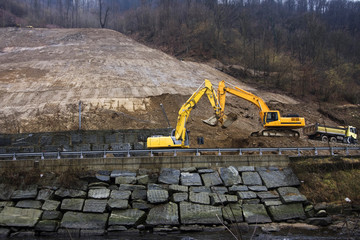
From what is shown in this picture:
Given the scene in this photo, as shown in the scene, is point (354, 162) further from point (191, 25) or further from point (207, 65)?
point (191, 25)

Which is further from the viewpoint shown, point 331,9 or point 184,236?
point 331,9

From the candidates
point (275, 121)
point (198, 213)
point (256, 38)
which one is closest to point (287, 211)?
point (198, 213)

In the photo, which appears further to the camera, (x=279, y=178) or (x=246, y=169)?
(x=246, y=169)

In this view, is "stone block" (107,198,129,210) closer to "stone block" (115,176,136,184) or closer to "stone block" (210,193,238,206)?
"stone block" (115,176,136,184)

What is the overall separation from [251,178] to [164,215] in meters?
5.35

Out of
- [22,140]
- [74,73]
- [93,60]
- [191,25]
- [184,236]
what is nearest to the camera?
[184,236]

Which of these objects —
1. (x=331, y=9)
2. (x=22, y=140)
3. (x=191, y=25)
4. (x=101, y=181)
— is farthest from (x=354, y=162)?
(x=331, y=9)

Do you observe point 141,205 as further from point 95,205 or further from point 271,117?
point 271,117

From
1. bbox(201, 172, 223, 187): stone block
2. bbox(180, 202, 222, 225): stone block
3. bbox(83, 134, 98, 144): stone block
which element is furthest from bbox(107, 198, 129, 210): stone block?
bbox(83, 134, 98, 144): stone block

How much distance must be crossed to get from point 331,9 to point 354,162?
324 feet

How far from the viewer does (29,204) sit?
14930mm

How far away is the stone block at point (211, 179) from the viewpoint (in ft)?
54.3

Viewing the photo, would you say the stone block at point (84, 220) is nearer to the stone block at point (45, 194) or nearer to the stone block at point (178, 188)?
the stone block at point (45, 194)

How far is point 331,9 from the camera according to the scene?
331 ft
